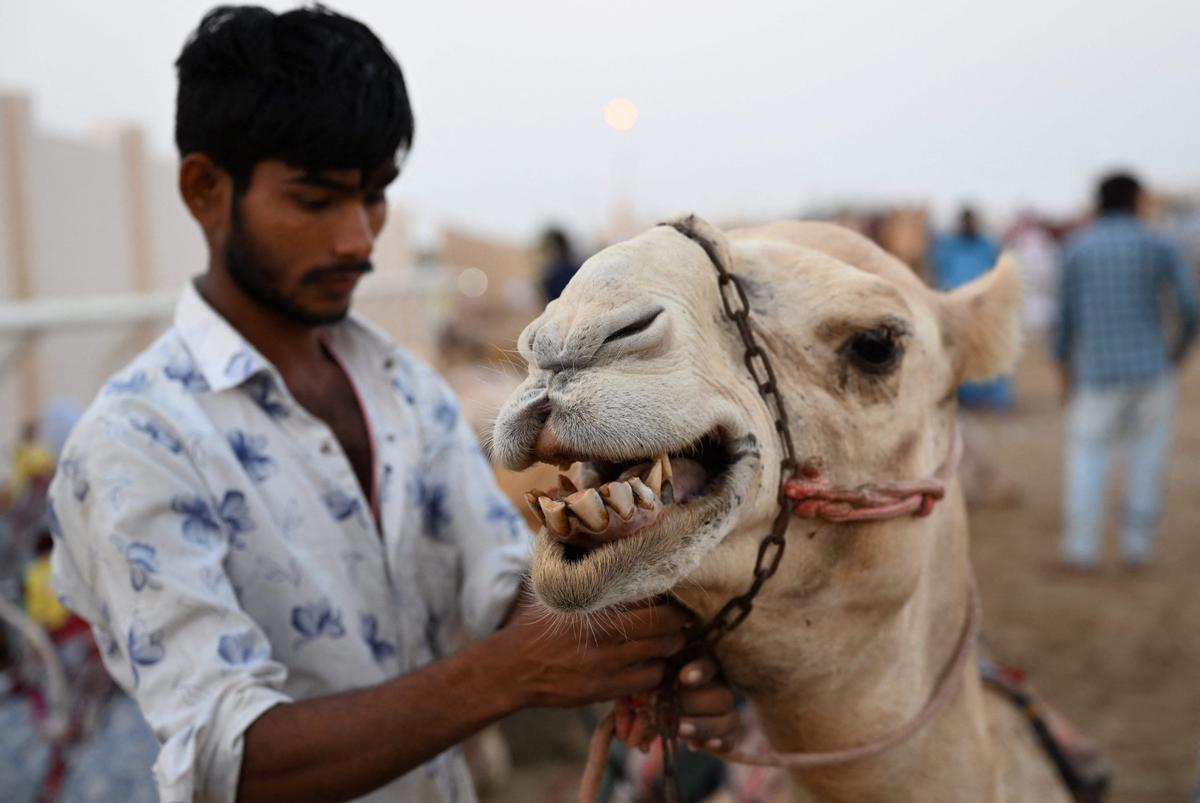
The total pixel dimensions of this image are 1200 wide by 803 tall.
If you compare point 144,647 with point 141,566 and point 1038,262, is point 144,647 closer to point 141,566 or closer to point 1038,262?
point 141,566

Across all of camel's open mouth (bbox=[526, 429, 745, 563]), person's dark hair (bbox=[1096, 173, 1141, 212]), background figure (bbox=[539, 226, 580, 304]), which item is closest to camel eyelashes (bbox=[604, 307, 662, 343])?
camel's open mouth (bbox=[526, 429, 745, 563])

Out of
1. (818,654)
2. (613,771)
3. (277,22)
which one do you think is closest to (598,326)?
(818,654)

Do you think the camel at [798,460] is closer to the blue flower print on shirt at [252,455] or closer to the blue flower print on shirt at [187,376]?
the blue flower print on shirt at [252,455]

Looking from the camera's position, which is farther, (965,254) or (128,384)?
(965,254)

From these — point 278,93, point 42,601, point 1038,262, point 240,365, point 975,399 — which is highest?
point 278,93

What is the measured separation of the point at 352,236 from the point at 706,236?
2.25ft

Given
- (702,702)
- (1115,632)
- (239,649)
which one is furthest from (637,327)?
(1115,632)

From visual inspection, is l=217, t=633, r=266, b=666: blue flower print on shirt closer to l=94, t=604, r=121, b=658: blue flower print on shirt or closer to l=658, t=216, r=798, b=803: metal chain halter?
l=94, t=604, r=121, b=658: blue flower print on shirt

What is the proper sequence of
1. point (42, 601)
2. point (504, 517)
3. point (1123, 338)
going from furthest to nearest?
point (1123, 338) < point (42, 601) < point (504, 517)

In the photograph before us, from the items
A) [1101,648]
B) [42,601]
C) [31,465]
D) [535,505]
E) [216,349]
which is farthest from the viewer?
[1101,648]

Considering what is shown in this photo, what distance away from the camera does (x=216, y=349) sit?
171cm

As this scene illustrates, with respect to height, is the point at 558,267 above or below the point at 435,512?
below

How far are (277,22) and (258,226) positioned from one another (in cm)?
35

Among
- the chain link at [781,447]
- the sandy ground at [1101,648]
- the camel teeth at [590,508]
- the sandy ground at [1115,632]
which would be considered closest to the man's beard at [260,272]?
the chain link at [781,447]
